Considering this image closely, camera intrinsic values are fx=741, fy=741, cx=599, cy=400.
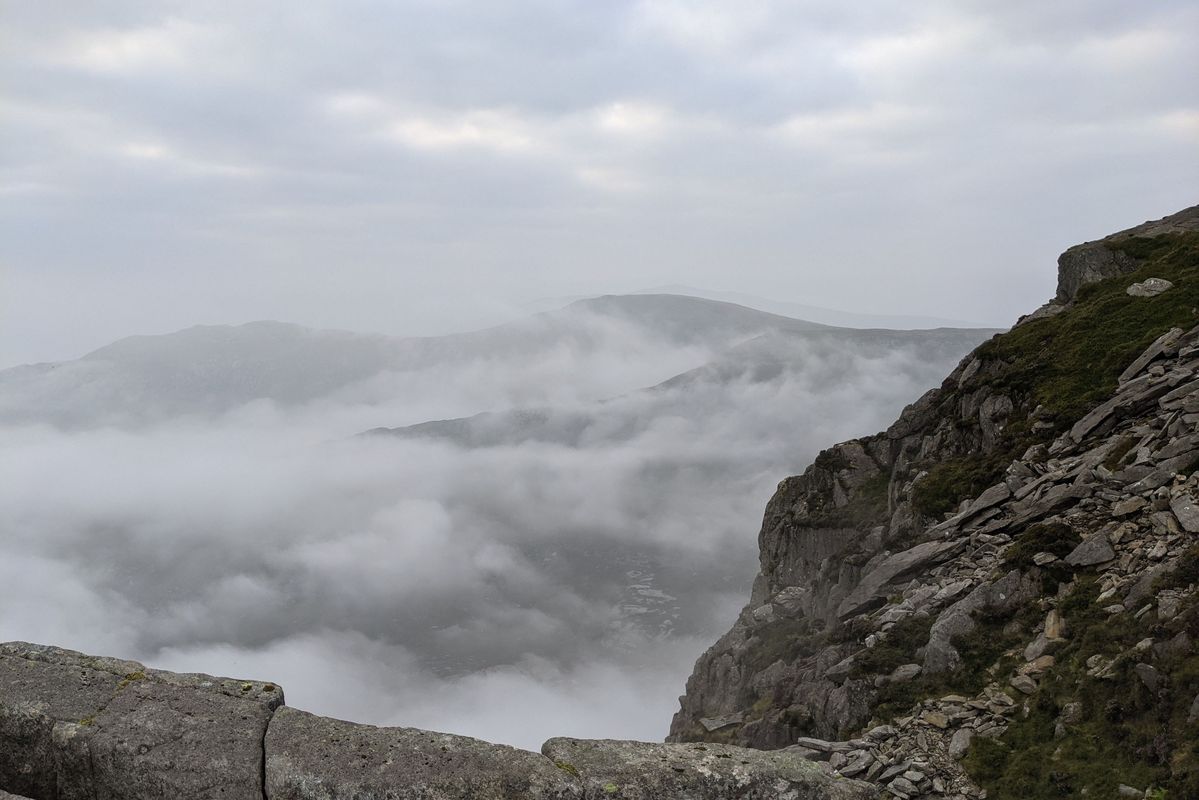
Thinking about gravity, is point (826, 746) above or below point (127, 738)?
below

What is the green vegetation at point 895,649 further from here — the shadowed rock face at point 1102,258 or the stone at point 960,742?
the shadowed rock face at point 1102,258

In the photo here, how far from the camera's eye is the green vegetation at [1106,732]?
673 inches

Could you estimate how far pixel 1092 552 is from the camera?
2638 centimetres

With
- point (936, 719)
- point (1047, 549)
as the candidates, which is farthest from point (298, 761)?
point (1047, 549)

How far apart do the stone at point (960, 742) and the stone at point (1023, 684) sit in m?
2.31

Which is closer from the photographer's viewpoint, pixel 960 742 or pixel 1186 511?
pixel 960 742

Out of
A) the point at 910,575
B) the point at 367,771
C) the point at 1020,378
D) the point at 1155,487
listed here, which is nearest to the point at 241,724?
the point at 367,771

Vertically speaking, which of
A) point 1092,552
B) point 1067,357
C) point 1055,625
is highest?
point 1067,357

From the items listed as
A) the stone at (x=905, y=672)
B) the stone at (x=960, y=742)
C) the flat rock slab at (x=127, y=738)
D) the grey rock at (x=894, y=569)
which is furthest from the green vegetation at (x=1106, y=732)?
the flat rock slab at (x=127, y=738)

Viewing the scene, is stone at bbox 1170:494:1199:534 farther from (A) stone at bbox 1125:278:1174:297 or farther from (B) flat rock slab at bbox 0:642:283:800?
(A) stone at bbox 1125:278:1174:297

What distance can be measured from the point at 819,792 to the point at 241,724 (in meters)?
8.66

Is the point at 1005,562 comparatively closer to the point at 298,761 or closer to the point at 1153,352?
the point at 1153,352

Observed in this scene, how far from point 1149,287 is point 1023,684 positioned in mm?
38900

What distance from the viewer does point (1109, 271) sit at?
61.7 m
